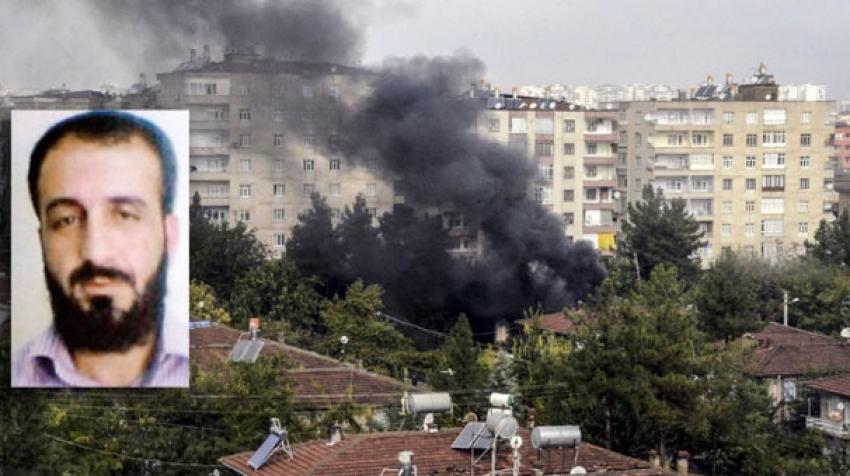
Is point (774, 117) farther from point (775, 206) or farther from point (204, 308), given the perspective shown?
point (204, 308)

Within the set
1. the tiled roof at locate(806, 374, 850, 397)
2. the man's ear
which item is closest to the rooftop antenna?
the man's ear

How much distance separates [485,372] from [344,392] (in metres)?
3.33

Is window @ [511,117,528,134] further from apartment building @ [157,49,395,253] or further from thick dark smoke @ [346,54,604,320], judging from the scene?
apartment building @ [157,49,395,253]

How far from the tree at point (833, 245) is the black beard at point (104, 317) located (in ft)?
70.2

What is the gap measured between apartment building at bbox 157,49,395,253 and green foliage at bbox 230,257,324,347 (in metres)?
3.65

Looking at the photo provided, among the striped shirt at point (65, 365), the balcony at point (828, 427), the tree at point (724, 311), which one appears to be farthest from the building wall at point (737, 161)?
the striped shirt at point (65, 365)

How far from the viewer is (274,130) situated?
35.7 meters

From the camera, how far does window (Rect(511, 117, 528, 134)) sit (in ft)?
141

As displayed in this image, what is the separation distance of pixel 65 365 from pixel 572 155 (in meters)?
25.0

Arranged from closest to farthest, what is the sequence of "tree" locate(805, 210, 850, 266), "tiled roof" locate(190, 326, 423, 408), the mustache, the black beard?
"tiled roof" locate(190, 326, 423, 408) → the black beard → the mustache → "tree" locate(805, 210, 850, 266)

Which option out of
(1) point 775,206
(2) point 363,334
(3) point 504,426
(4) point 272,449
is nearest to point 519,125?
(1) point 775,206

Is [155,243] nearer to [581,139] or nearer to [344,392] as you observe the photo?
[344,392]

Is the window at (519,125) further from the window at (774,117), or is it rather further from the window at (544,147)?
the window at (774,117)

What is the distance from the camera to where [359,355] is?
26.9 metres
